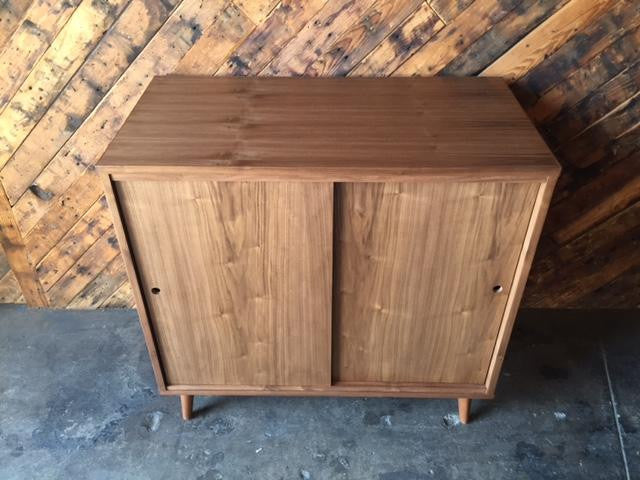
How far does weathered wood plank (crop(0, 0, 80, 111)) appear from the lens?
4.49 feet

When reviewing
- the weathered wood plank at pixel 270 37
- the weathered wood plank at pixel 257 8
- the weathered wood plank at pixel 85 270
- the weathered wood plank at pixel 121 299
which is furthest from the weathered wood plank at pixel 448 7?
the weathered wood plank at pixel 121 299

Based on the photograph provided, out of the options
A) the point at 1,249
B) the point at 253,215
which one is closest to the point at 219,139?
the point at 253,215

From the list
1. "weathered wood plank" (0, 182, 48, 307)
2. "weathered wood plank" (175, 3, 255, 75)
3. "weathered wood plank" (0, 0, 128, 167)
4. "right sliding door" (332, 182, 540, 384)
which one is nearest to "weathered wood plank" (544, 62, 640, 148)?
"right sliding door" (332, 182, 540, 384)

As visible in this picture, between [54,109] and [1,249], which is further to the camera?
[1,249]

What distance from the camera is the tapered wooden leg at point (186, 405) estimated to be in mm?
1516

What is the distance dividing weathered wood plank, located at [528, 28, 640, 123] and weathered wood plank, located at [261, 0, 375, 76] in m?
0.56

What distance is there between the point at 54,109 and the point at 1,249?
2.02 feet

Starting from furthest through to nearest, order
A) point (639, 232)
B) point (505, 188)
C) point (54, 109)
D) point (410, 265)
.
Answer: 1. point (639, 232)
2. point (54, 109)
3. point (410, 265)
4. point (505, 188)

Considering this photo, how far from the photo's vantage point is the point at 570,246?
174cm

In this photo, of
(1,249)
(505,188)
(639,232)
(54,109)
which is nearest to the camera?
(505,188)

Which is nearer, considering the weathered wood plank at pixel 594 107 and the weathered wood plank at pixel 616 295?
the weathered wood plank at pixel 594 107

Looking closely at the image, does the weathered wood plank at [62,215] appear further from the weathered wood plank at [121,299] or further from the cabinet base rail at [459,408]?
the cabinet base rail at [459,408]

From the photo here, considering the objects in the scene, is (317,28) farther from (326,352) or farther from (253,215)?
(326,352)

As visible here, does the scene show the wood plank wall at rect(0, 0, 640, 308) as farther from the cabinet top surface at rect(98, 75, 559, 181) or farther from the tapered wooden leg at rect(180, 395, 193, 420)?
the tapered wooden leg at rect(180, 395, 193, 420)
